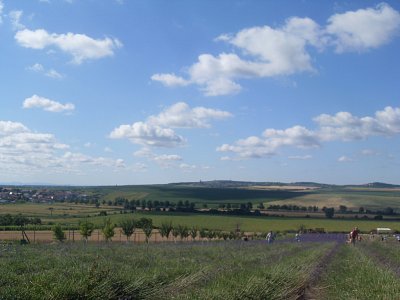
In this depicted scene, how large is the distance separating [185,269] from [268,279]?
3.20 m

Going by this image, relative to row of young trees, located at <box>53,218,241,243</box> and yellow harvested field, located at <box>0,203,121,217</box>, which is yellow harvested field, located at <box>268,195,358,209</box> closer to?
yellow harvested field, located at <box>0,203,121,217</box>

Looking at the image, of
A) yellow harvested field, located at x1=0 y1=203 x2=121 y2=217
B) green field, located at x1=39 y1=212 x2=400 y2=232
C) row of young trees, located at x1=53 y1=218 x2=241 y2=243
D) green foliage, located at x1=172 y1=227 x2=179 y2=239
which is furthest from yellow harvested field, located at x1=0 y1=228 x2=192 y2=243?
yellow harvested field, located at x1=0 y1=203 x2=121 y2=217

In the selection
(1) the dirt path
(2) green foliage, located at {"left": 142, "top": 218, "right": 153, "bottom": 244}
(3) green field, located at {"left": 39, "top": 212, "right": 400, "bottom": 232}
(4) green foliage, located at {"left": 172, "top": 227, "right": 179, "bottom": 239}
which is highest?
(1) the dirt path

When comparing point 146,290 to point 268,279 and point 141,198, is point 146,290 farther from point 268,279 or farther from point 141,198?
point 141,198

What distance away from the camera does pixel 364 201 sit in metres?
148

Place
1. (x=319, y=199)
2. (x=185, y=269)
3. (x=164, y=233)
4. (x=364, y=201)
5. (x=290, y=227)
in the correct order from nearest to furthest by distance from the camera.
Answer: (x=185, y=269) < (x=164, y=233) < (x=290, y=227) < (x=364, y=201) < (x=319, y=199)

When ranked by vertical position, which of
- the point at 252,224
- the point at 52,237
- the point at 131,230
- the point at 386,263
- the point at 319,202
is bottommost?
the point at 252,224

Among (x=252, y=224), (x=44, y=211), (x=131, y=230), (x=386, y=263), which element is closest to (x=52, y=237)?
(x=131, y=230)

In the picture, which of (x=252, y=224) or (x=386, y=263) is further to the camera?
(x=252, y=224)

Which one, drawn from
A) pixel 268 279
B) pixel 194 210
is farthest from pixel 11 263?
pixel 194 210

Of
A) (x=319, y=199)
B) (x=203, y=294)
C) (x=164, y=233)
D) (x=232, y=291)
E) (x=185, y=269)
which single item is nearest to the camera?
(x=203, y=294)

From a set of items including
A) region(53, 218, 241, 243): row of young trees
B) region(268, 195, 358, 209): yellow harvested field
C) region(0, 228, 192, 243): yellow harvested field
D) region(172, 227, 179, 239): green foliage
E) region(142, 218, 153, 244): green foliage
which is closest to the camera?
region(53, 218, 241, 243): row of young trees

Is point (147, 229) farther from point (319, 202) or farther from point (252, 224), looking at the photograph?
point (319, 202)

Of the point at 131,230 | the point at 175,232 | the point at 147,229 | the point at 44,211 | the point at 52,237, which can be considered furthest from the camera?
the point at 44,211
